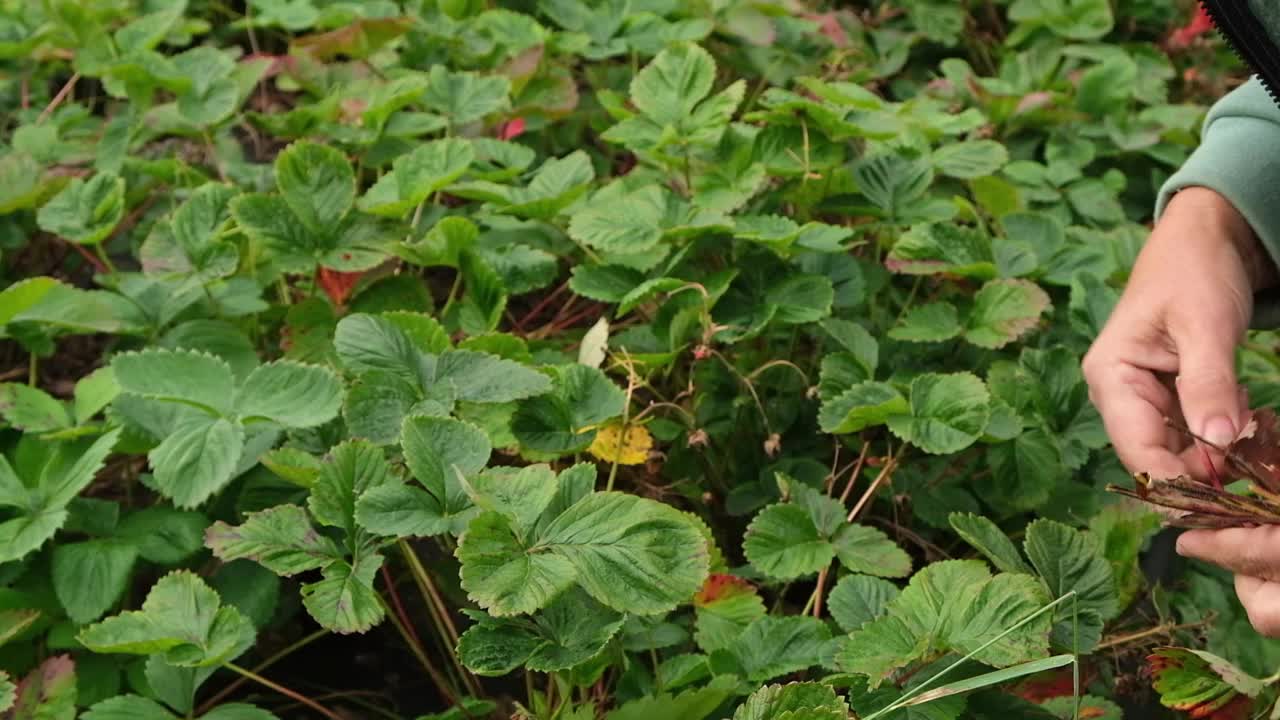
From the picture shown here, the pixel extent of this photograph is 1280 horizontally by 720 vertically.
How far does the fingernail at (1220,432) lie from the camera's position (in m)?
1.03

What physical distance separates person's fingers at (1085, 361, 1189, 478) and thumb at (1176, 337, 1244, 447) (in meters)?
0.03

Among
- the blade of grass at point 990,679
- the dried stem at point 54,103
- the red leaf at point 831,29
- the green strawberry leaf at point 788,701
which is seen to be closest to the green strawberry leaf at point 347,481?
the green strawberry leaf at point 788,701

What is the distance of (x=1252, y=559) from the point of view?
94cm

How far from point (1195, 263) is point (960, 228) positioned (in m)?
0.30

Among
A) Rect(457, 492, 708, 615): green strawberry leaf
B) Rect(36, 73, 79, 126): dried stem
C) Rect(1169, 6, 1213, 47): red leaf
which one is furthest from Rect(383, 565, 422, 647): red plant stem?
Rect(1169, 6, 1213, 47): red leaf

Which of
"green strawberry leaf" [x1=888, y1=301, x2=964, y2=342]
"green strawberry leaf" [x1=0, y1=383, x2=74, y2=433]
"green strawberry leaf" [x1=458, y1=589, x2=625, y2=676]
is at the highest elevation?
"green strawberry leaf" [x1=888, y1=301, x2=964, y2=342]

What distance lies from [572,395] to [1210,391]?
1.88ft

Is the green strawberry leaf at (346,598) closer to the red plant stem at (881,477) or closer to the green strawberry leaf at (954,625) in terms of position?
the green strawberry leaf at (954,625)

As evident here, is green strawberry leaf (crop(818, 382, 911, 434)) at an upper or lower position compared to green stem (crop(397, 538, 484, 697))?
upper

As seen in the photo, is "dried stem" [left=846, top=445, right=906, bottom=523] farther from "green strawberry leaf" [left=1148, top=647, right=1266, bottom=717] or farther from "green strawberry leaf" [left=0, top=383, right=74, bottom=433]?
"green strawberry leaf" [left=0, top=383, right=74, bottom=433]

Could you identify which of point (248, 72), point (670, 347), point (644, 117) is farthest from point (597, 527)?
point (248, 72)

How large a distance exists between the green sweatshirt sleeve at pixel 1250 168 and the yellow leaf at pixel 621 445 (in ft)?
2.07

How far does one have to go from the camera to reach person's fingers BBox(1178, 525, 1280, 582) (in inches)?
36.3

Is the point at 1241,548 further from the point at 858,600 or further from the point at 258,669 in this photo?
the point at 258,669
